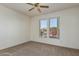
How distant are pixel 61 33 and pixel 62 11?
1424 mm

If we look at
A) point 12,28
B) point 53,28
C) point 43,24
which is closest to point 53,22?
point 53,28

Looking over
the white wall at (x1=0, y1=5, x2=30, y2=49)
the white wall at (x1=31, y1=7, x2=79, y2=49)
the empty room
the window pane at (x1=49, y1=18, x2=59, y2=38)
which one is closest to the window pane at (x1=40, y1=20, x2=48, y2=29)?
the empty room

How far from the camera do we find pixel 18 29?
621 centimetres

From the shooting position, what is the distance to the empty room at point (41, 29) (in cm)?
454

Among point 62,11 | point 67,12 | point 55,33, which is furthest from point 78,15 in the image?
point 55,33

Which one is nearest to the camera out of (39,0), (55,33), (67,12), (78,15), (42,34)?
(39,0)

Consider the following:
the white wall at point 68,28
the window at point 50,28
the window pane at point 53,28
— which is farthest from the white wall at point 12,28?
the white wall at point 68,28

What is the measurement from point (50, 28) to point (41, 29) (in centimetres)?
92

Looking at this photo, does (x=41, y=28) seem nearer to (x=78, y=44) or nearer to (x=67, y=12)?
(x=67, y=12)

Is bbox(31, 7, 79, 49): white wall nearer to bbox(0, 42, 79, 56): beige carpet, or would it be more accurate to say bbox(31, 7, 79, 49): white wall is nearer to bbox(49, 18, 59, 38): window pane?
bbox(49, 18, 59, 38): window pane

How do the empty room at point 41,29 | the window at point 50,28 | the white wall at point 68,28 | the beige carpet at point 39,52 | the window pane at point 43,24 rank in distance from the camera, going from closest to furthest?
the beige carpet at point 39,52, the empty room at point 41,29, the white wall at point 68,28, the window at point 50,28, the window pane at point 43,24

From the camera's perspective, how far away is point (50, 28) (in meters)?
6.32

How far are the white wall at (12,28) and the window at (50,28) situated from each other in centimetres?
140

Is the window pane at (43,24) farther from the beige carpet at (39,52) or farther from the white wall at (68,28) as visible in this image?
the beige carpet at (39,52)
